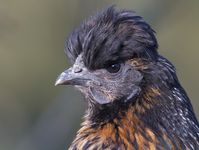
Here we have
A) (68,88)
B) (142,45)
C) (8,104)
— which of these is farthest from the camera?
(8,104)

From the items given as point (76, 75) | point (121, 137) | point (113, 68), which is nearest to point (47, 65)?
point (76, 75)

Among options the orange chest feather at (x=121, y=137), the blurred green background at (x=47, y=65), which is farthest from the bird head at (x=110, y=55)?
the blurred green background at (x=47, y=65)

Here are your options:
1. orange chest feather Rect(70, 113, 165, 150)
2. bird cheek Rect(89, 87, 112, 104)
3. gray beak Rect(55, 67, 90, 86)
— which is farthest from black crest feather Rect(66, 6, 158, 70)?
orange chest feather Rect(70, 113, 165, 150)

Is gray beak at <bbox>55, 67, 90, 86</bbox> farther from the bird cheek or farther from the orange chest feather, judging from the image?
the orange chest feather

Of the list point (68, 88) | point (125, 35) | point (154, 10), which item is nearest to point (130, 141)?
point (125, 35)

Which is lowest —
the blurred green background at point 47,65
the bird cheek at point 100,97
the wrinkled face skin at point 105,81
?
the blurred green background at point 47,65

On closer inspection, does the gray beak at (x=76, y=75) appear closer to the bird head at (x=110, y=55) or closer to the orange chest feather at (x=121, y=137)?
the bird head at (x=110, y=55)

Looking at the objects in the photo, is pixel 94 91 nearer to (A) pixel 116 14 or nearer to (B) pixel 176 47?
(A) pixel 116 14

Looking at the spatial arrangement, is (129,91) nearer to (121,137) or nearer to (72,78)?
(121,137)

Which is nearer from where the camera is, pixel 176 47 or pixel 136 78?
pixel 136 78
